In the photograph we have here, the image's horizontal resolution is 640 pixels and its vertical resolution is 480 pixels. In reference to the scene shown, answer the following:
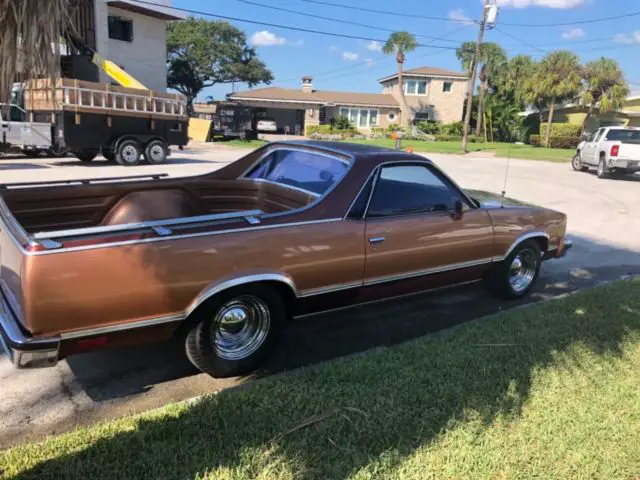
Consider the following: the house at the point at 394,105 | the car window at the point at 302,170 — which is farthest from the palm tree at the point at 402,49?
the car window at the point at 302,170

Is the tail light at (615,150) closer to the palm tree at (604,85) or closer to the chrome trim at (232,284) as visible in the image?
the chrome trim at (232,284)

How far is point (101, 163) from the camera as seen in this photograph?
17141 millimetres

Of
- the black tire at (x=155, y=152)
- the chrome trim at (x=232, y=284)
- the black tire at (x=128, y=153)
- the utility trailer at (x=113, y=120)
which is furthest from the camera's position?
the black tire at (x=155, y=152)

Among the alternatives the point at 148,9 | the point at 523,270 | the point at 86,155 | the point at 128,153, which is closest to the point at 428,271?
the point at 523,270

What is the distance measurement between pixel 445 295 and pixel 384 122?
159 feet

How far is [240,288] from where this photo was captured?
11.6ft

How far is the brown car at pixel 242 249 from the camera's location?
9.68 ft

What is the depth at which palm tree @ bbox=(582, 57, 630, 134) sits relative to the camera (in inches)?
1503

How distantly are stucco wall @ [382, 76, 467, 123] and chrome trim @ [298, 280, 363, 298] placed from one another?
1983 inches

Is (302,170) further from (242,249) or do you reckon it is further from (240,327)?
(240,327)

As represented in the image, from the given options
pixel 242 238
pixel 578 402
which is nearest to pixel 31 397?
pixel 242 238

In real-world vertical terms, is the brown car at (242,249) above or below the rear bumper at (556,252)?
above

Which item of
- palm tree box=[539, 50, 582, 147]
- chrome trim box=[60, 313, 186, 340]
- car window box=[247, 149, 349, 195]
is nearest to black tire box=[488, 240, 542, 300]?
car window box=[247, 149, 349, 195]

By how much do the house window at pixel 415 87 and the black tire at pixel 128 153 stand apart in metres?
40.2
